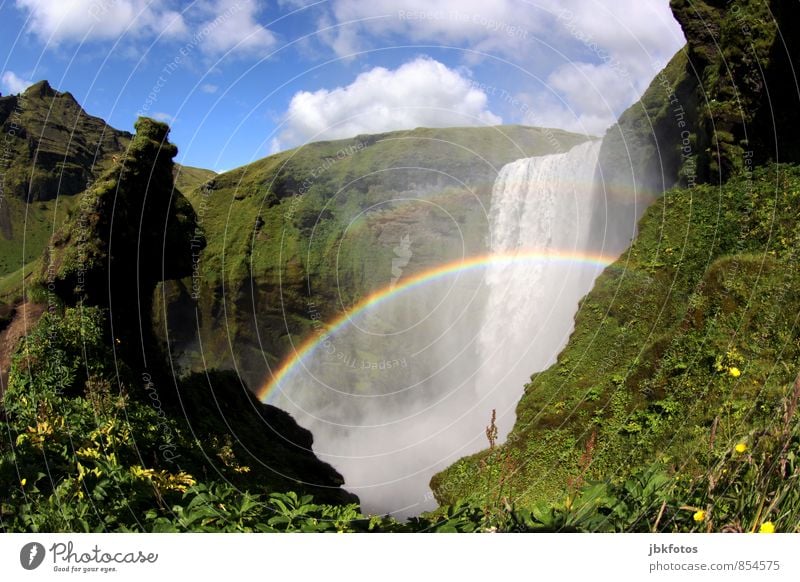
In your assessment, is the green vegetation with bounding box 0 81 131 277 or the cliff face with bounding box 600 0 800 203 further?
the green vegetation with bounding box 0 81 131 277

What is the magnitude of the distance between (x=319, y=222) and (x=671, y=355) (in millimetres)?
52291

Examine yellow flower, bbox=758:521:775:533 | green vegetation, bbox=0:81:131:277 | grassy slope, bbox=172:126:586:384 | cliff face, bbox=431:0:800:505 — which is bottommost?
yellow flower, bbox=758:521:775:533

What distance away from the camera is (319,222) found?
57.9 metres

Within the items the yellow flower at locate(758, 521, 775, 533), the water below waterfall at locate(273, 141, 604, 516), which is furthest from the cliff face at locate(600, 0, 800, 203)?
the yellow flower at locate(758, 521, 775, 533)

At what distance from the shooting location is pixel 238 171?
2291 inches

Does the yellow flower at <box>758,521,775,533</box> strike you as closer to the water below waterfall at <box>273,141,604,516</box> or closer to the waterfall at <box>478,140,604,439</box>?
the water below waterfall at <box>273,141,604,516</box>

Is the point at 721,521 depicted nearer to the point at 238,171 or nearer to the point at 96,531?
the point at 96,531

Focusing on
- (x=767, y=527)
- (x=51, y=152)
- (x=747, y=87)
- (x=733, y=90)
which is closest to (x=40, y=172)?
(x=51, y=152)

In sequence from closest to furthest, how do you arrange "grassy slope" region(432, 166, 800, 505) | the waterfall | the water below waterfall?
1. "grassy slope" region(432, 166, 800, 505)
2. the waterfall
3. the water below waterfall

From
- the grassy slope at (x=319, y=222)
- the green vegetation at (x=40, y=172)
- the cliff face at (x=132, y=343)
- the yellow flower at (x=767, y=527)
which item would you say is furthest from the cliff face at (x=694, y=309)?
the green vegetation at (x=40, y=172)

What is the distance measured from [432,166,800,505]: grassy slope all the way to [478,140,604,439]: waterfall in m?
9.45

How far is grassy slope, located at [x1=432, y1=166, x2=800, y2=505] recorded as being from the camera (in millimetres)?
5547

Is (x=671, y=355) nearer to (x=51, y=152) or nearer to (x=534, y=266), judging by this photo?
(x=534, y=266)

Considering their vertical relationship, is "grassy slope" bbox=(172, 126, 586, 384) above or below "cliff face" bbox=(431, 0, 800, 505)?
above
